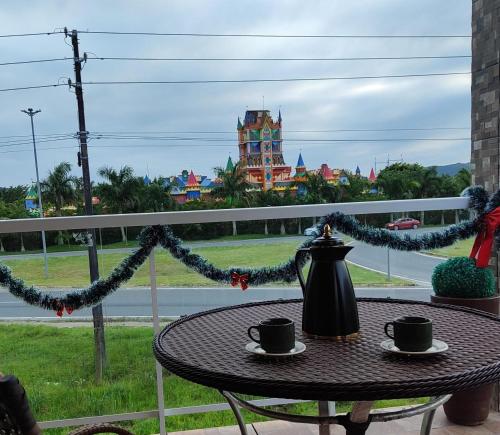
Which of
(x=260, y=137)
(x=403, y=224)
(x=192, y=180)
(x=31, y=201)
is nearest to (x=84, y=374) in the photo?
(x=403, y=224)

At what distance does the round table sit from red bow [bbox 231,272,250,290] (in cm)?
89

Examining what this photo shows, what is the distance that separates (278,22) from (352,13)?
1.14 m

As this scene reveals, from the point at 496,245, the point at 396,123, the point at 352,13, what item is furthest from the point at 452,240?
the point at 396,123

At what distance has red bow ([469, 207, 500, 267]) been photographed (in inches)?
96.0

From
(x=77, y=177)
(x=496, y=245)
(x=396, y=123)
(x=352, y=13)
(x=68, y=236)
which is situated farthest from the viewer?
(x=77, y=177)

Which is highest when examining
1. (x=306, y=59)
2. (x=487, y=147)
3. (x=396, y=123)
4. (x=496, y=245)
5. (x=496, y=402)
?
(x=306, y=59)

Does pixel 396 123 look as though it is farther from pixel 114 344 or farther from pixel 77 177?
pixel 77 177

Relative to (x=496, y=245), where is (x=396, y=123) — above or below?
above

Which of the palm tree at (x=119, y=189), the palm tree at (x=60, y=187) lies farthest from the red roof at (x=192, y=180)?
the palm tree at (x=60, y=187)

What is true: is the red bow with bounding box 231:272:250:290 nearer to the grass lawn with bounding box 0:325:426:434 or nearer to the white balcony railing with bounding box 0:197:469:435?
the white balcony railing with bounding box 0:197:469:435

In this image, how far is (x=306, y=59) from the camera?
12312 mm

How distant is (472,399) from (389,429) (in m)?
0.45

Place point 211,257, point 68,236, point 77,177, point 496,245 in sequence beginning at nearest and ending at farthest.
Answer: point 68,236, point 211,257, point 496,245, point 77,177

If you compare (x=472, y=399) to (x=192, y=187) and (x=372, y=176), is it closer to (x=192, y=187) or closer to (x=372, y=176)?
(x=372, y=176)
